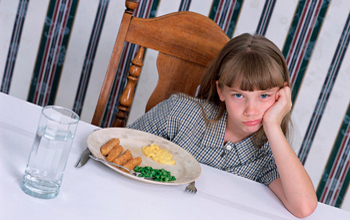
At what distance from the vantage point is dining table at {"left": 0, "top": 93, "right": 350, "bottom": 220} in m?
0.67

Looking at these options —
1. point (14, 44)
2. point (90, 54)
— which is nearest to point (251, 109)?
point (90, 54)

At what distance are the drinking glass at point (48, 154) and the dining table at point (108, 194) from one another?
0.02 meters

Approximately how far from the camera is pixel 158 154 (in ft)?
3.20

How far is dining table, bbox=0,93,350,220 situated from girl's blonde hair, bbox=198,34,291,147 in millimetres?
285

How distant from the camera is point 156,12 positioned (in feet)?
6.15

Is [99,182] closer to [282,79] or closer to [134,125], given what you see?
[134,125]

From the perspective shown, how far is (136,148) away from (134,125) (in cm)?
34

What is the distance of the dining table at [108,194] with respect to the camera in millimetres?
672

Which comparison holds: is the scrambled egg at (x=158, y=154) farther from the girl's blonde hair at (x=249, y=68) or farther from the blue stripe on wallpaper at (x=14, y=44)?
the blue stripe on wallpaper at (x=14, y=44)

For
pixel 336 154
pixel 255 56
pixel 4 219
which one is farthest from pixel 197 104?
pixel 336 154

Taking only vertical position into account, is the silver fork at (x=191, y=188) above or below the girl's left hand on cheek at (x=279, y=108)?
below

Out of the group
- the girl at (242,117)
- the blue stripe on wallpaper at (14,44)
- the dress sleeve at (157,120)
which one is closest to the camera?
the girl at (242,117)

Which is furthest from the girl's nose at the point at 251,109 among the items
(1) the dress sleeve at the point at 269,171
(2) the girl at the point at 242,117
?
(1) the dress sleeve at the point at 269,171

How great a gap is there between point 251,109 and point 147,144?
12.3 inches
